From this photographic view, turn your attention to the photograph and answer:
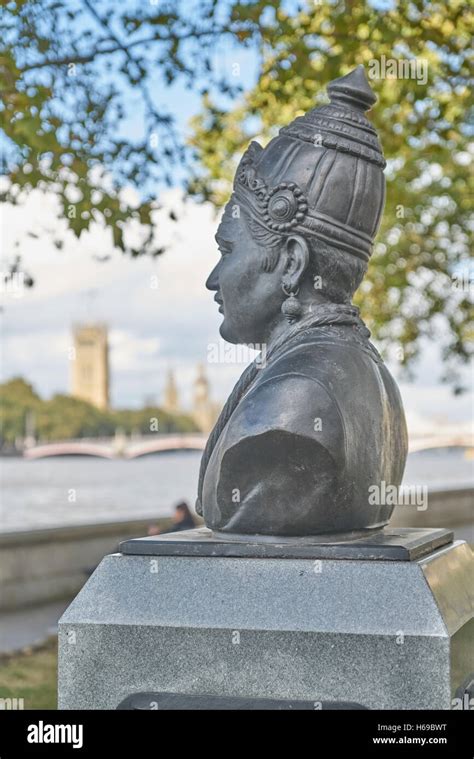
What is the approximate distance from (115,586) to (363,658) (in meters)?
1.02

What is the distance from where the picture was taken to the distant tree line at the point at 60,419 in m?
50.6

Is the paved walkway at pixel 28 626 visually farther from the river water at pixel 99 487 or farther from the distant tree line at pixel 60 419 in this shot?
the distant tree line at pixel 60 419

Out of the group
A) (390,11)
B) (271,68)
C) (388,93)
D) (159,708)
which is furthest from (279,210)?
(388,93)

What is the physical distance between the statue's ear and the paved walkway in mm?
6918

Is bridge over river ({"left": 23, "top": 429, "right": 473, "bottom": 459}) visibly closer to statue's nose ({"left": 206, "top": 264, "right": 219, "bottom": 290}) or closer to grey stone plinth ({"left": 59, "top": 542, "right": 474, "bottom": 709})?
statue's nose ({"left": 206, "top": 264, "right": 219, "bottom": 290})

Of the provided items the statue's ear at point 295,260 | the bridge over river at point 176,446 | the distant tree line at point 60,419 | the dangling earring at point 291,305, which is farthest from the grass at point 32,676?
the distant tree line at point 60,419

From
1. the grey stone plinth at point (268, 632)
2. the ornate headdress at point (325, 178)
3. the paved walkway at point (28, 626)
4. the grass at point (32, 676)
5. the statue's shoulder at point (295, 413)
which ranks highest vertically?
the ornate headdress at point (325, 178)

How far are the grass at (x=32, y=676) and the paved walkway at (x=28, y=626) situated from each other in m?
0.19

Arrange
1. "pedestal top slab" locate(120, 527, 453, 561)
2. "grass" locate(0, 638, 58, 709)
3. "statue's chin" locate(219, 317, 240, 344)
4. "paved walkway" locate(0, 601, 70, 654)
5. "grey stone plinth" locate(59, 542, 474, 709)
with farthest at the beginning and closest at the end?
1. "paved walkway" locate(0, 601, 70, 654)
2. "grass" locate(0, 638, 58, 709)
3. "statue's chin" locate(219, 317, 240, 344)
4. "pedestal top slab" locate(120, 527, 453, 561)
5. "grey stone plinth" locate(59, 542, 474, 709)

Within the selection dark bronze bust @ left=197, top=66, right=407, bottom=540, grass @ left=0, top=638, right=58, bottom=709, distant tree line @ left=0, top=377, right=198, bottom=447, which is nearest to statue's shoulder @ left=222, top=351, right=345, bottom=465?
dark bronze bust @ left=197, top=66, right=407, bottom=540

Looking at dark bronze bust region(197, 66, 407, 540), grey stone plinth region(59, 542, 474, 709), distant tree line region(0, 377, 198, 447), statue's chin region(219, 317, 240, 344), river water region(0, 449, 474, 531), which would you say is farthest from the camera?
distant tree line region(0, 377, 198, 447)

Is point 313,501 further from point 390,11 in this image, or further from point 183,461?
point 183,461

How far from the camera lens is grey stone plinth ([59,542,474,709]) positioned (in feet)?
12.7

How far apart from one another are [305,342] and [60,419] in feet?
156
